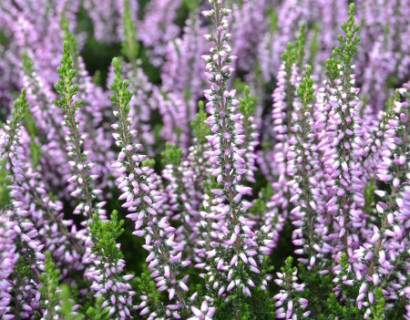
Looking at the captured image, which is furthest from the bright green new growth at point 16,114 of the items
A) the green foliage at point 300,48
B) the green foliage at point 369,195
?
the green foliage at point 369,195

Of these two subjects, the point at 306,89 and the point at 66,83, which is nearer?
the point at 66,83

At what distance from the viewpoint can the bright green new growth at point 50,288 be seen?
319 centimetres

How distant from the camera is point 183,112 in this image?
6.88 metres

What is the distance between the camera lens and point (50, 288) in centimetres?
321

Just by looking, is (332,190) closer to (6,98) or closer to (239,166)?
(239,166)

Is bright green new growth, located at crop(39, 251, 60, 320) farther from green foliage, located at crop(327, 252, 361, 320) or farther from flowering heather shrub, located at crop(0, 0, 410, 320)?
green foliage, located at crop(327, 252, 361, 320)

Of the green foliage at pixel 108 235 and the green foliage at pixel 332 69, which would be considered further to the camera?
the green foliage at pixel 332 69

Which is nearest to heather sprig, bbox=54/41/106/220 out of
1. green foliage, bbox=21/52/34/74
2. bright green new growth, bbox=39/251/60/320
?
bright green new growth, bbox=39/251/60/320

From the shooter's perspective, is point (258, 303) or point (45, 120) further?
point (45, 120)

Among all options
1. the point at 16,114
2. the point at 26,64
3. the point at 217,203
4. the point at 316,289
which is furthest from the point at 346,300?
the point at 26,64

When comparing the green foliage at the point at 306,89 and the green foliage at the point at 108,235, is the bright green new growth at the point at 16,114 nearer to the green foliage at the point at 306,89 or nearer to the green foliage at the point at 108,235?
the green foliage at the point at 108,235

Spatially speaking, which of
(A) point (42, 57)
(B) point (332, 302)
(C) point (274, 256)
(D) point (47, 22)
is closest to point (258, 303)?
(B) point (332, 302)

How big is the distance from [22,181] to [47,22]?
15.0 feet

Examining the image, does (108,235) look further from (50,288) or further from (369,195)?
(369,195)
